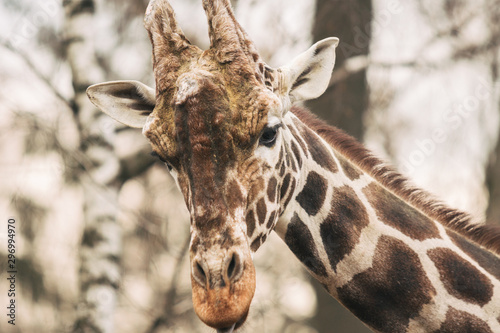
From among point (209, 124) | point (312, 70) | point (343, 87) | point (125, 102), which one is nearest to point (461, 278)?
point (312, 70)

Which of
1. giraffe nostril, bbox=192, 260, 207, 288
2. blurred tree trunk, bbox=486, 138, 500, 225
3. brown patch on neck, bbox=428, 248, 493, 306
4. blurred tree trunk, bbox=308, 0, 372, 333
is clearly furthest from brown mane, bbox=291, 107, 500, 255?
blurred tree trunk, bbox=486, 138, 500, 225

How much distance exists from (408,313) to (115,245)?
5.21m

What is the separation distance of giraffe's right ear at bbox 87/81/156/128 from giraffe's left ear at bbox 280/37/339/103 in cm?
117

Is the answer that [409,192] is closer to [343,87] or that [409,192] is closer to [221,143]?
[221,143]

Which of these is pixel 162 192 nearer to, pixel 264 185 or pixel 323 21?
pixel 323 21

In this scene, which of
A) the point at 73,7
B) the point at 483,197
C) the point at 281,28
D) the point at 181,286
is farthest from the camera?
the point at 483,197

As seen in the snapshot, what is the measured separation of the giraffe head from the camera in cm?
339

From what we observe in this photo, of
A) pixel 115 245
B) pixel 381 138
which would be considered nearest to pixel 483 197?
pixel 381 138

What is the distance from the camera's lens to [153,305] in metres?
10.3

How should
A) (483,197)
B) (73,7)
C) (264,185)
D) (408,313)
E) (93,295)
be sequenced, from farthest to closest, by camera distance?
(483,197) → (73,7) → (93,295) → (408,313) → (264,185)

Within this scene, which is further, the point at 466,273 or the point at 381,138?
the point at 381,138

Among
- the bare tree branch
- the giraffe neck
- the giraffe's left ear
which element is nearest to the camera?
the giraffe neck

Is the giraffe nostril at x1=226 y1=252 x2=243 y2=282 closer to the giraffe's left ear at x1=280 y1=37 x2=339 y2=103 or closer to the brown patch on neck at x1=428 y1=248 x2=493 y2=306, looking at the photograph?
the giraffe's left ear at x1=280 y1=37 x2=339 y2=103

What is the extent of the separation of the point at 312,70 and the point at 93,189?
4832mm
